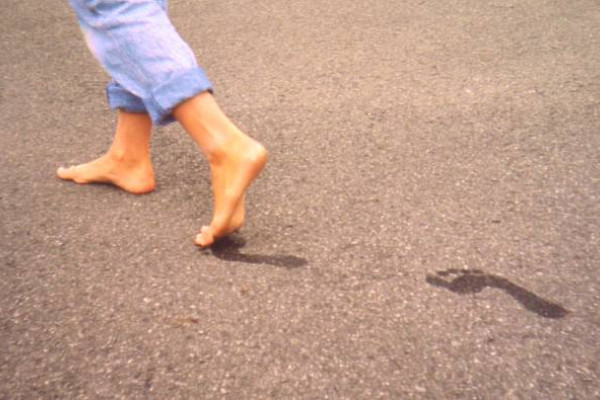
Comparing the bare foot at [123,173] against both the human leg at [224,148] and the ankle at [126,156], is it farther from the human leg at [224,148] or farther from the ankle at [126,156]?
the human leg at [224,148]

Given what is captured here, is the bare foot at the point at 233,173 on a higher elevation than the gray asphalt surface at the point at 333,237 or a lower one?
higher

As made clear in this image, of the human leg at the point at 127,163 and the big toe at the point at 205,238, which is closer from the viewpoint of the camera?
the big toe at the point at 205,238

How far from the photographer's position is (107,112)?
265cm

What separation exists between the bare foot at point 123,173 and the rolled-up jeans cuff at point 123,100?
17 centimetres

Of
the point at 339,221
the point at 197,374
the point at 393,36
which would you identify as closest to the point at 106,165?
the point at 339,221

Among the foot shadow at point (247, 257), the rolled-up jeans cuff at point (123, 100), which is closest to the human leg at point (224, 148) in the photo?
the foot shadow at point (247, 257)

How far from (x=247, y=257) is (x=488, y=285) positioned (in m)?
0.62

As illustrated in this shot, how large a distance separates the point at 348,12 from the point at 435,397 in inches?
107

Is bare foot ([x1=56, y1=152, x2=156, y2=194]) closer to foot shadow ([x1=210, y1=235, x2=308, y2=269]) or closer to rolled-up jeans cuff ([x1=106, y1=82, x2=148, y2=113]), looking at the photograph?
rolled-up jeans cuff ([x1=106, y1=82, x2=148, y2=113])

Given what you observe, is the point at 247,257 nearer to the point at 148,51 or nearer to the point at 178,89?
the point at 178,89

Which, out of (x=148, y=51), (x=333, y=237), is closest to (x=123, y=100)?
(x=148, y=51)

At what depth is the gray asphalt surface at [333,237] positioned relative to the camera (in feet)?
4.63

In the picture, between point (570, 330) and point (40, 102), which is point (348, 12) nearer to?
point (40, 102)

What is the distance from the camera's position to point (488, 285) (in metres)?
1.66
